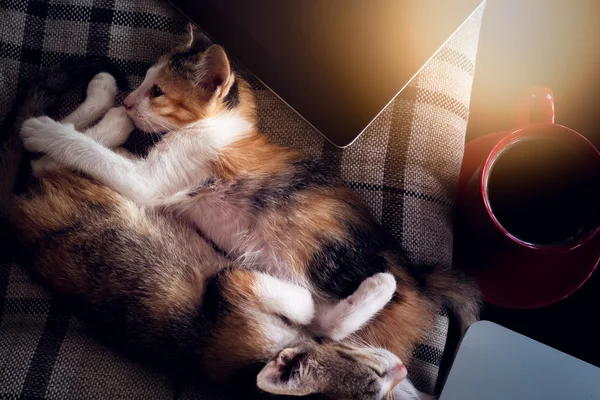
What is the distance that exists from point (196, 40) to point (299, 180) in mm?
239

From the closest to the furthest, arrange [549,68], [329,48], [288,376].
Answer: [288,376] → [329,48] → [549,68]

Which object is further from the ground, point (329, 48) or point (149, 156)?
point (329, 48)

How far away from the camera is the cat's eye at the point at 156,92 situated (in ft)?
2.27

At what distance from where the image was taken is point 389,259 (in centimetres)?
67

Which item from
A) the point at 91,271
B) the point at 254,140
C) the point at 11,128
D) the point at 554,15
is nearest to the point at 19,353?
the point at 91,271

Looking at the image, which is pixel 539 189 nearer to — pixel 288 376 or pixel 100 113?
pixel 288 376

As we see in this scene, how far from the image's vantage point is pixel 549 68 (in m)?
1.03

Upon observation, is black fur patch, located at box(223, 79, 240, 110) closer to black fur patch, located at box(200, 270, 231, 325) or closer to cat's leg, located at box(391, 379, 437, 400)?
black fur patch, located at box(200, 270, 231, 325)

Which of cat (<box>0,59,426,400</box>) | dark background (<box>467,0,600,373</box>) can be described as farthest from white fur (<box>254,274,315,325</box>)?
dark background (<box>467,0,600,373</box>)

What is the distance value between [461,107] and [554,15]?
0.45 meters

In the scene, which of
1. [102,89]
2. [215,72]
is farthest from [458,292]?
[102,89]

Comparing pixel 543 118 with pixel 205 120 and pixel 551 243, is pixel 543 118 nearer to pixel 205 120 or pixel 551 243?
pixel 551 243

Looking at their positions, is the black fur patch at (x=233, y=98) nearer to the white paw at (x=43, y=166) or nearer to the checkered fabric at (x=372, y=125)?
the checkered fabric at (x=372, y=125)

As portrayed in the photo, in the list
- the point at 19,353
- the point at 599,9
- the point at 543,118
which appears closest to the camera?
the point at 19,353
